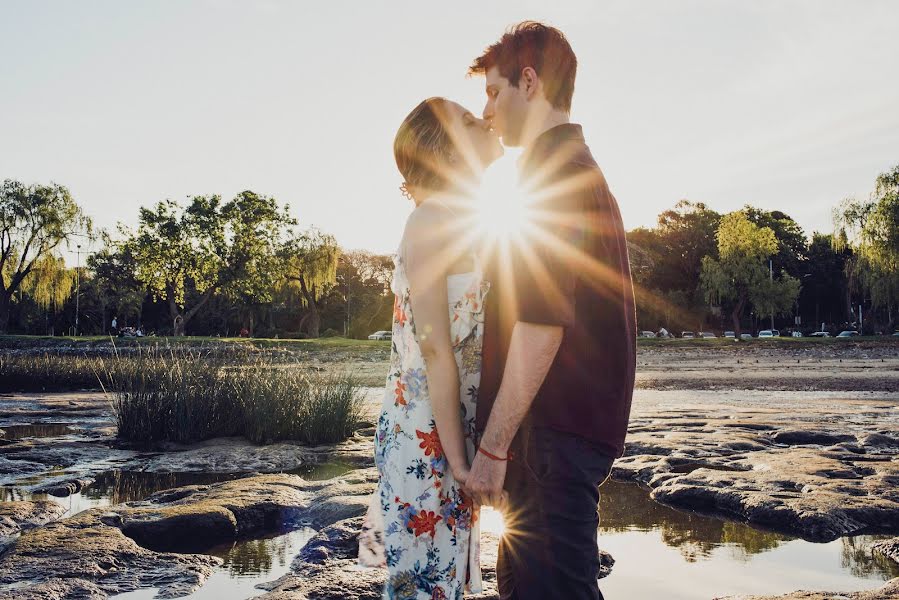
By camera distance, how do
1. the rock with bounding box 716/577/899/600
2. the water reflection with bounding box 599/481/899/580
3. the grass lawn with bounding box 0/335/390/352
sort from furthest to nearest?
the grass lawn with bounding box 0/335/390/352, the water reflection with bounding box 599/481/899/580, the rock with bounding box 716/577/899/600

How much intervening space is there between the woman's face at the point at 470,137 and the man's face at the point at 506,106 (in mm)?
86

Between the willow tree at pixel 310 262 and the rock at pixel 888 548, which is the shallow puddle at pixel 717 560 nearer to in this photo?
the rock at pixel 888 548

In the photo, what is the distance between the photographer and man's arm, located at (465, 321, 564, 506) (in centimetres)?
171

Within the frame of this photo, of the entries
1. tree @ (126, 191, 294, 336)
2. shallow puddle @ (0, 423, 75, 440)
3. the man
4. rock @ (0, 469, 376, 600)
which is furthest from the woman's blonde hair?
tree @ (126, 191, 294, 336)

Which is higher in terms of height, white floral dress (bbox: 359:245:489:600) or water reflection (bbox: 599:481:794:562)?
white floral dress (bbox: 359:245:489:600)

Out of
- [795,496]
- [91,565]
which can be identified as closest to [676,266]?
[795,496]

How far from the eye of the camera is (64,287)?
35.5m

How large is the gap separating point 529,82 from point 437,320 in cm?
64

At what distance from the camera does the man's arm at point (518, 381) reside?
1715 millimetres

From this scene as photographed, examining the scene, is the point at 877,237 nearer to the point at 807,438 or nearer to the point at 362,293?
the point at 807,438

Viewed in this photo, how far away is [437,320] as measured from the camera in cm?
190

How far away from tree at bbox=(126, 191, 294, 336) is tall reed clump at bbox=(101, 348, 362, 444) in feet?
90.8

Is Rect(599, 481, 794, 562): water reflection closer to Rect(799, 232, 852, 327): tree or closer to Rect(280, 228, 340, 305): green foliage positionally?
Rect(280, 228, 340, 305): green foliage

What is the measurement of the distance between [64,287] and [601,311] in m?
38.3
